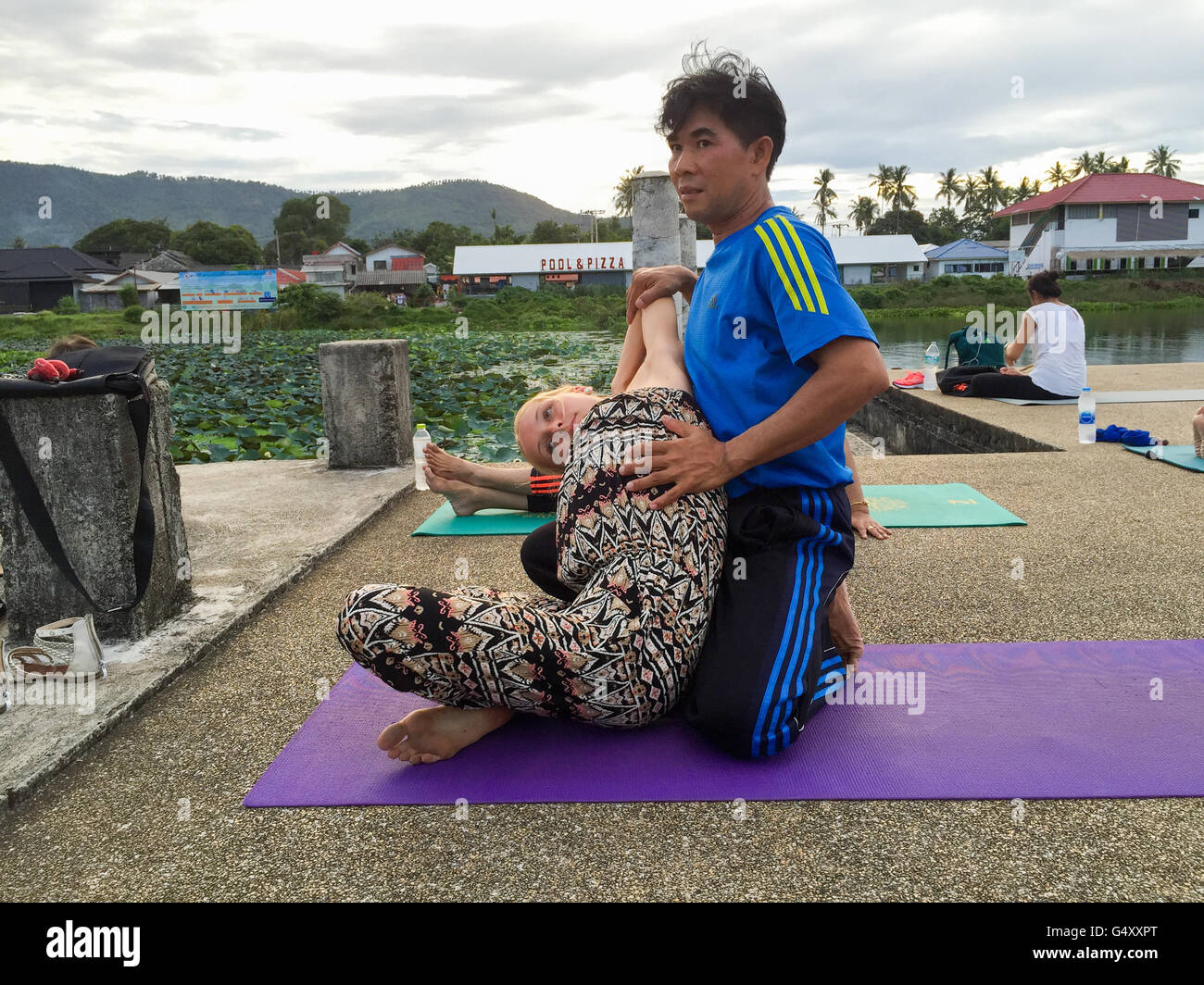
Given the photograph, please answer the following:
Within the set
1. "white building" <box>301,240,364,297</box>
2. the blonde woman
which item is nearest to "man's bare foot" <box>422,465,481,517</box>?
the blonde woman

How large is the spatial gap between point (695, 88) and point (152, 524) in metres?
2.18

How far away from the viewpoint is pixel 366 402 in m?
6.05

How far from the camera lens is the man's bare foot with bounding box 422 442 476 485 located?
15.7ft

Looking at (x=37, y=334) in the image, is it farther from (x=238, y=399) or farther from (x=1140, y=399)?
(x=1140, y=399)

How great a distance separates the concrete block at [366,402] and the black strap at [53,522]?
285 centimetres

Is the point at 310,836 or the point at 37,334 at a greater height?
the point at 37,334

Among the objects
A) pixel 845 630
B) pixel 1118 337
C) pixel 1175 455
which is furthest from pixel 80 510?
pixel 1118 337

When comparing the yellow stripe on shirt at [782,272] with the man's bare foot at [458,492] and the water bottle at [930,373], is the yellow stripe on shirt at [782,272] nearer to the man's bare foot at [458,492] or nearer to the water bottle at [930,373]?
the man's bare foot at [458,492]

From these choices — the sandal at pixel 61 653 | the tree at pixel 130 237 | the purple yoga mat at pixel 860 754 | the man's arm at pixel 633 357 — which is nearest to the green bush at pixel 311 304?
the sandal at pixel 61 653

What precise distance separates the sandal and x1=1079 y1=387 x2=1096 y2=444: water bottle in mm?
6423

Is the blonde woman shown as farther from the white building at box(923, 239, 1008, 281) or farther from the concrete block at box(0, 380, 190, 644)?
the white building at box(923, 239, 1008, 281)
